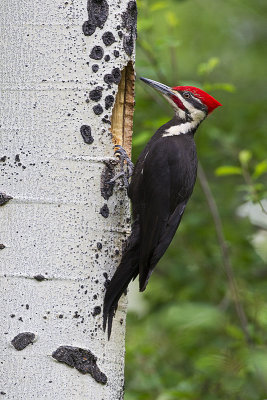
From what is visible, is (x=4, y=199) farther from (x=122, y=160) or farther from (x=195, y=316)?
(x=195, y=316)

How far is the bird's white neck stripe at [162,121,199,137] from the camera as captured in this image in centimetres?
327

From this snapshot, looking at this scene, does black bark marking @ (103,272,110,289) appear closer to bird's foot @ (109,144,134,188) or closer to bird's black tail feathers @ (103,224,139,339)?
bird's black tail feathers @ (103,224,139,339)

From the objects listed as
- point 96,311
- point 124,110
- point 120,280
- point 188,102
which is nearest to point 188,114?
point 188,102

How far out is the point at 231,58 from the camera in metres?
5.59

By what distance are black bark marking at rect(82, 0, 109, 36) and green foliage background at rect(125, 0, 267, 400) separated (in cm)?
100

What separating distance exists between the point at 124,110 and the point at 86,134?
353mm

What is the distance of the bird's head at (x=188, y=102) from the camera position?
11.2 feet

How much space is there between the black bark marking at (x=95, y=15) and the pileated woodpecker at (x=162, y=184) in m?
0.69

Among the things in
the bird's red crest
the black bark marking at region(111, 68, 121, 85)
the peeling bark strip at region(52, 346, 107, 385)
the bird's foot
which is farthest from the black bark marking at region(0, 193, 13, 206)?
the bird's red crest

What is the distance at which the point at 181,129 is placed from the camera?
11.0 ft

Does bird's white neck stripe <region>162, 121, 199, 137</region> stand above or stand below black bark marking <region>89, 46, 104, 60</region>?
below

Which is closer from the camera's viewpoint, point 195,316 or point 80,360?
point 80,360

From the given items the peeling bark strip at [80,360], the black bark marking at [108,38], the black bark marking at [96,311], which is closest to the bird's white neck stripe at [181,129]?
the black bark marking at [108,38]

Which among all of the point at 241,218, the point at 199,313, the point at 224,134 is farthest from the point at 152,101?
the point at 199,313
